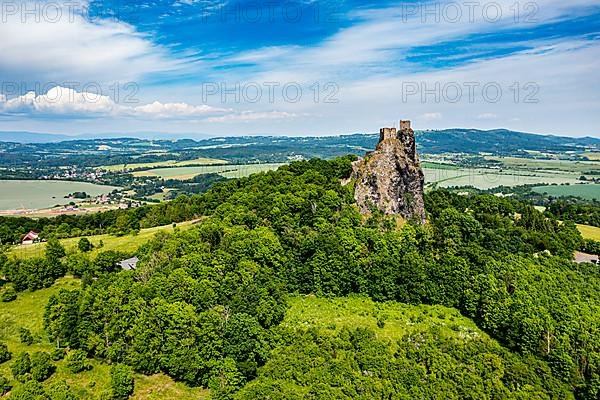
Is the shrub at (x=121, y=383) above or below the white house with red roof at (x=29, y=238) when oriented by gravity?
below

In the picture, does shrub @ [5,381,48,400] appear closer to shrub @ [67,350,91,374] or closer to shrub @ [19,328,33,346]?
shrub @ [67,350,91,374]

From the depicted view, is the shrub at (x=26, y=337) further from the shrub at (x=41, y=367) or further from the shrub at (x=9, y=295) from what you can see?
the shrub at (x=9, y=295)

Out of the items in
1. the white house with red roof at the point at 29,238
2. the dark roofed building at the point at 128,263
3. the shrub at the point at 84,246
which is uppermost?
the shrub at the point at 84,246

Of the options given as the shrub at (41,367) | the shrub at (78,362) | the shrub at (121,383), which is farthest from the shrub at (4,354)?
the shrub at (121,383)

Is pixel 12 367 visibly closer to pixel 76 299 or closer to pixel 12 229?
pixel 76 299

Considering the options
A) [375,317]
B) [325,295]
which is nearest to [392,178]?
[325,295]

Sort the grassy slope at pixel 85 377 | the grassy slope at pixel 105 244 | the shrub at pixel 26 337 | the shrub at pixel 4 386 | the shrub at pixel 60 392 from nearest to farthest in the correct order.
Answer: the shrub at pixel 60 392, the shrub at pixel 4 386, the grassy slope at pixel 85 377, the shrub at pixel 26 337, the grassy slope at pixel 105 244

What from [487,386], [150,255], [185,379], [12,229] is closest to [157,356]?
[185,379]
